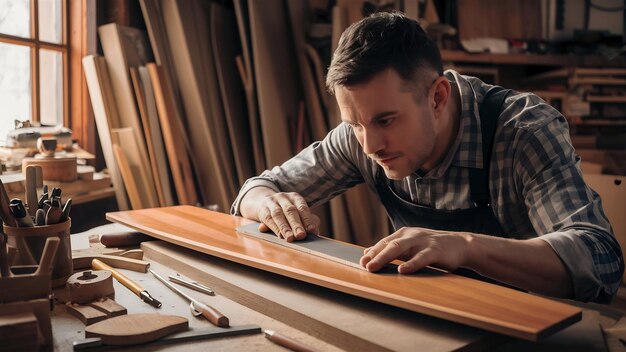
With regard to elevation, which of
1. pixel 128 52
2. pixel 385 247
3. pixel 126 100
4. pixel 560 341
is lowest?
pixel 560 341

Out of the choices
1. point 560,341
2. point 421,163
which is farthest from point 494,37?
point 560,341

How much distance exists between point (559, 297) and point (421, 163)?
1.89ft

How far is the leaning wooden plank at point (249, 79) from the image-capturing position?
3.73 meters

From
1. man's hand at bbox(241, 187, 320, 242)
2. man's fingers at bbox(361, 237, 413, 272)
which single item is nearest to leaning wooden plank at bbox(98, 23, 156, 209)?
man's hand at bbox(241, 187, 320, 242)

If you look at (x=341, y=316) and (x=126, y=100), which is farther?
(x=126, y=100)

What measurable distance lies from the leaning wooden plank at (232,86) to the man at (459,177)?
5.34ft

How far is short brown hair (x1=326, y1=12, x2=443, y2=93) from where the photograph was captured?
1673 millimetres

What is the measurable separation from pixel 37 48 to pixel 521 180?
8.47 feet

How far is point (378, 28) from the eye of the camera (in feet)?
5.74

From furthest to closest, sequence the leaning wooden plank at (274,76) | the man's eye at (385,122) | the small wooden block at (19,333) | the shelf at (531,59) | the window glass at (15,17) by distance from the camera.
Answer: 1. the shelf at (531,59)
2. the leaning wooden plank at (274,76)
3. the window glass at (15,17)
4. the man's eye at (385,122)
5. the small wooden block at (19,333)

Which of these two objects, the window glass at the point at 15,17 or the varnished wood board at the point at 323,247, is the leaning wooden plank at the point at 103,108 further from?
the varnished wood board at the point at 323,247

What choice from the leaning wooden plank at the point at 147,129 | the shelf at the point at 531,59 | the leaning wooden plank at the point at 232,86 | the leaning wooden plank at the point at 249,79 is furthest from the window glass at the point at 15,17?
the shelf at the point at 531,59

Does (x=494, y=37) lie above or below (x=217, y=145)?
above

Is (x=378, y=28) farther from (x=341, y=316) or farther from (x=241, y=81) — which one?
(x=241, y=81)
